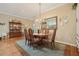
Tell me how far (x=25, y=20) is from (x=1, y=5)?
2.43 ft

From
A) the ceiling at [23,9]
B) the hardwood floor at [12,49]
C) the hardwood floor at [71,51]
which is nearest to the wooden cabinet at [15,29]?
the hardwood floor at [12,49]

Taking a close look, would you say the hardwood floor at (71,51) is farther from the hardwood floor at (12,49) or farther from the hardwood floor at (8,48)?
the hardwood floor at (8,48)

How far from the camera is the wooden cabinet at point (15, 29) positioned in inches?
104

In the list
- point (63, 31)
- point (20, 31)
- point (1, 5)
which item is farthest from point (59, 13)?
point (1, 5)

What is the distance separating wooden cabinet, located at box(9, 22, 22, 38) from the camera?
264cm

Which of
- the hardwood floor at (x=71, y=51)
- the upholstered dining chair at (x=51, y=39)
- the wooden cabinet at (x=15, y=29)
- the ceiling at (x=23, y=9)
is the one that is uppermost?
the ceiling at (x=23, y=9)

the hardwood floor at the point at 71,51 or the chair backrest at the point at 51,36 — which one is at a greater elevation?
the chair backrest at the point at 51,36

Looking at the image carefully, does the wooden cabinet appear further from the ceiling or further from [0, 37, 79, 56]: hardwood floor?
the ceiling

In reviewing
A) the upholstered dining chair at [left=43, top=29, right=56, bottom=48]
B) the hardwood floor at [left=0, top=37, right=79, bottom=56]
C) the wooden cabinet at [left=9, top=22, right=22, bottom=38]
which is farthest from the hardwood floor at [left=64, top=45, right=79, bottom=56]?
the wooden cabinet at [left=9, top=22, right=22, bottom=38]

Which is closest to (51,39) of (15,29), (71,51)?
(71,51)

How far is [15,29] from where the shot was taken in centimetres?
276

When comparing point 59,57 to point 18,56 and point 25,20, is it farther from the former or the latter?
point 25,20

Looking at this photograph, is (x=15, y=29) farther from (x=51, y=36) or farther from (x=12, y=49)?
(x=51, y=36)

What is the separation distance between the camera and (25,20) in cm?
263
